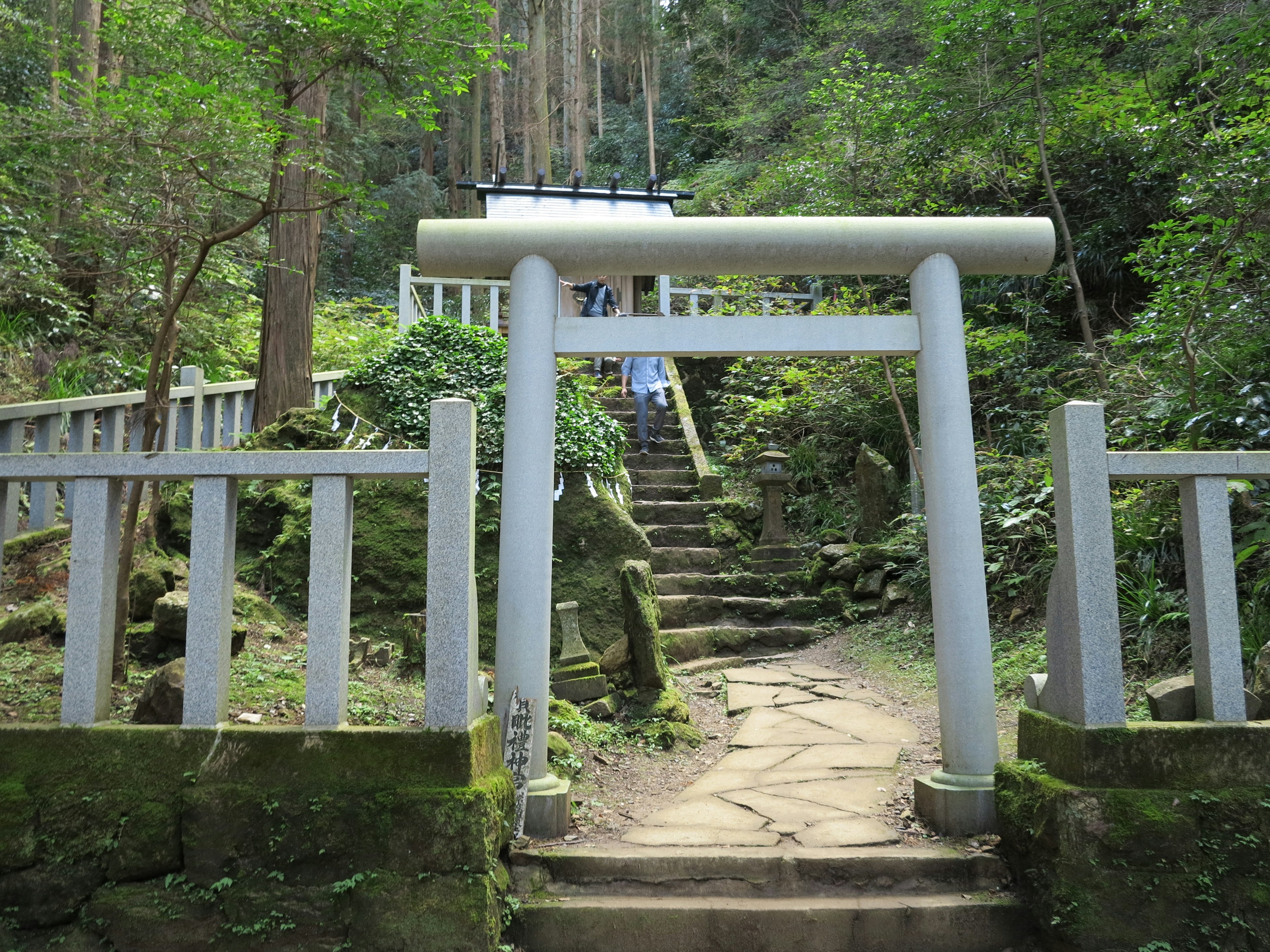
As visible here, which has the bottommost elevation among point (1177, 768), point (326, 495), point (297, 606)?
point (1177, 768)

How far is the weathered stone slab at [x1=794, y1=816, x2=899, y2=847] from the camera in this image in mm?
3398

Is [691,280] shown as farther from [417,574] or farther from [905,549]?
[417,574]

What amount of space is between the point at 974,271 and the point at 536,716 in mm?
2710

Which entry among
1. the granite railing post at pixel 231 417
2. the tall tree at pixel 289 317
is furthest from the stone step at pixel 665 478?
the granite railing post at pixel 231 417

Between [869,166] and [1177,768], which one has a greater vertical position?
[869,166]

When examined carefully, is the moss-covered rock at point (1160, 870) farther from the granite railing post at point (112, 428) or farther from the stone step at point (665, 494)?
the stone step at point (665, 494)

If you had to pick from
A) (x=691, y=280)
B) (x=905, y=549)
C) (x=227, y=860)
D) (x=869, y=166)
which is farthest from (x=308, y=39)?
(x=691, y=280)

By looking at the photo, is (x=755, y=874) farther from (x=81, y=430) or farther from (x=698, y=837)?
(x=81, y=430)

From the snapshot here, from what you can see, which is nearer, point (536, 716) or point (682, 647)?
point (536, 716)

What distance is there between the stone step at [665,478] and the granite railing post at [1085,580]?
7.25 metres

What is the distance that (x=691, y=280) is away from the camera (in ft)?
51.7

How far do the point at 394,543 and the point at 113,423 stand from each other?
2.41 metres

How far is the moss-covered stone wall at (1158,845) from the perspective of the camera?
2.67 m

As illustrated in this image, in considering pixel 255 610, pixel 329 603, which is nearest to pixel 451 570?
pixel 329 603
